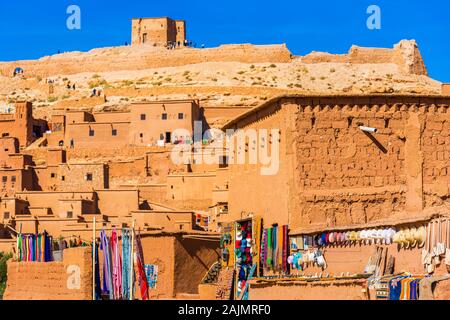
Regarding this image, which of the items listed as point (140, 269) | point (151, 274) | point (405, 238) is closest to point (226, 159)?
point (151, 274)

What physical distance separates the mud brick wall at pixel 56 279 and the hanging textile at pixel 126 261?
0.78 meters

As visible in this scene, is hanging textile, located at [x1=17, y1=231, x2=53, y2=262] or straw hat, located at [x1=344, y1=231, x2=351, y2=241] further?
hanging textile, located at [x1=17, y1=231, x2=53, y2=262]

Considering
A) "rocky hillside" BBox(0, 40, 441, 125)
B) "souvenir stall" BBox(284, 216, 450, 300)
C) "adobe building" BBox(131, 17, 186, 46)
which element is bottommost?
"souvenir stall" BBox(284, 216, 450, 300)

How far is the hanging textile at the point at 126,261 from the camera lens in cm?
2583

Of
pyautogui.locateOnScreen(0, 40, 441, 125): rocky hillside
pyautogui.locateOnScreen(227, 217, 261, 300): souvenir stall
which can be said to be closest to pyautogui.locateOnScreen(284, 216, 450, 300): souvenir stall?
pyautogui.locateOnScreen(227, 217, 261, 300): souvenir stall

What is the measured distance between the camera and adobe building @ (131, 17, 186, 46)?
80.8 m

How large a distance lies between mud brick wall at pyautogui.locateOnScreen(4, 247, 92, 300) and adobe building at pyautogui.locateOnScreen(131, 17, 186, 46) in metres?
53.9

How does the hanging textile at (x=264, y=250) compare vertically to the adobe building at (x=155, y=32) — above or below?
below

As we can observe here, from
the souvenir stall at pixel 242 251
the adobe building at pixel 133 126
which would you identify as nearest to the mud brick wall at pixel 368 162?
the souvenir stall at pixel 242 251

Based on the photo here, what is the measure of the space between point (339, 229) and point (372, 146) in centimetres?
318

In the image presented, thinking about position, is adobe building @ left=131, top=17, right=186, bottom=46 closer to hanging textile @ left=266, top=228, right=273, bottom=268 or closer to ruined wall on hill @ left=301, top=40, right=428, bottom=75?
ruined wall on hill @ left=301, top=40, right=428, bottom=75

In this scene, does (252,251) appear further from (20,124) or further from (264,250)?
(20,124)

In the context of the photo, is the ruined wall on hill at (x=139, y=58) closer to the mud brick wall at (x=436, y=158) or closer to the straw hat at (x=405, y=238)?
the mud brick wall at (x=436, y=158)

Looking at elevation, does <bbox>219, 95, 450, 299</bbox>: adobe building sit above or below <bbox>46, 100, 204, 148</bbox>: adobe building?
below
